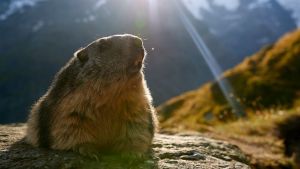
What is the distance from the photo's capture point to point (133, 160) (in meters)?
8.49

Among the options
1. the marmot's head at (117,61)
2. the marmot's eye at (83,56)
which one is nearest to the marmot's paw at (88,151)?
the marmot's head at (117,61)

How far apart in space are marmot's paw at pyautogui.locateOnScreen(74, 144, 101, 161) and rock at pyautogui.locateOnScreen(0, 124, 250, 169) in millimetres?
80

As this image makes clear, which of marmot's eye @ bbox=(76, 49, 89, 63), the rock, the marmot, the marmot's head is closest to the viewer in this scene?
the rock

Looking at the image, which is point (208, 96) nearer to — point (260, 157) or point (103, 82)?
point (260, 157)

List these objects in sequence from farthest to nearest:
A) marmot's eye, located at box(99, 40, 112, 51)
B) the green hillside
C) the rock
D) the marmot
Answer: the green hillside < marmot's eye, located at box(99, 40, 112, 51) < the marmot < the rock

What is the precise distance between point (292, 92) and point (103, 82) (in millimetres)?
34465

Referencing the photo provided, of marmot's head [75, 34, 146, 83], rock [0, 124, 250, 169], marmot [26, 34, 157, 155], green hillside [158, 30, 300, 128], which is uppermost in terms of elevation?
green hillside [158, 30, 300, 128]

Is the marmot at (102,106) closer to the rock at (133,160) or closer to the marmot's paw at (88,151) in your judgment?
the marmot's paw at (88,151)

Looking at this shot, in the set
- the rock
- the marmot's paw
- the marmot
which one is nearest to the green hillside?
the rock

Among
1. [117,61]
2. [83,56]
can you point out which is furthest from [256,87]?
[117,61]

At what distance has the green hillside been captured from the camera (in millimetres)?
41469

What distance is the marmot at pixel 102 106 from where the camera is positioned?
8586mm

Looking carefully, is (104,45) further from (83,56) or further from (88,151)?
(88,151)

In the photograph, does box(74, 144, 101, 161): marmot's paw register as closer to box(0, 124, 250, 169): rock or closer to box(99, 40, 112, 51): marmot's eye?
box(0, 124, 250, 169): rock
